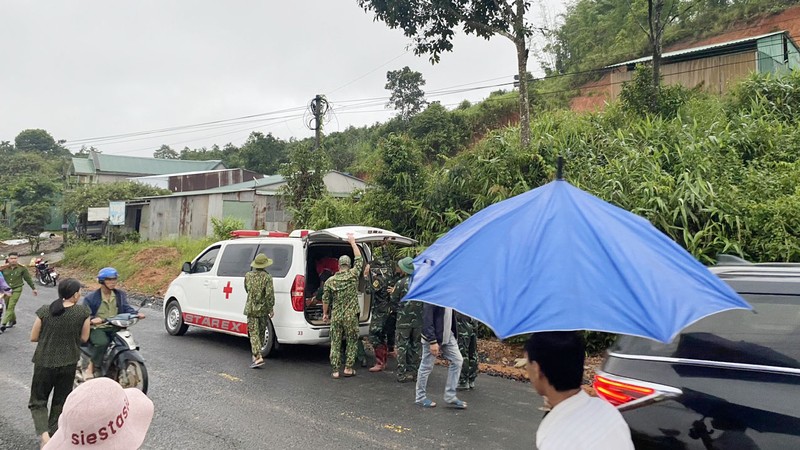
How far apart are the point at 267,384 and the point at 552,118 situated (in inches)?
360

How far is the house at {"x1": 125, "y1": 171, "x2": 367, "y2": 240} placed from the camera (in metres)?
21.4

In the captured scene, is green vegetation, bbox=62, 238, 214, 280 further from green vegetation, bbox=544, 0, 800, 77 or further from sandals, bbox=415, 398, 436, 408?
green vegetation, bbox=544, 0, 800, 77

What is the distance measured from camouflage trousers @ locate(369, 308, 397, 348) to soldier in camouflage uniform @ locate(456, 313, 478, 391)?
1340mm

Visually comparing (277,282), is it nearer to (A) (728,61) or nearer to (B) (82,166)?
(A) (728,61)

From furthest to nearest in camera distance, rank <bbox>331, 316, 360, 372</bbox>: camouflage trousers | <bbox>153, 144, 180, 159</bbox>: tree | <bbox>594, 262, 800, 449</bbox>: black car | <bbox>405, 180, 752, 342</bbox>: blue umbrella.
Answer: <bbox>153, 144, 180, 159</bbox>: tree
<bbox>331, 316, 360, 372</bbox>: camouflage trousers
<bbox>594, 262, 800, 449</bbox>: black car
<bbox>405, 180, 752, 342</bbox>: blue umbrella

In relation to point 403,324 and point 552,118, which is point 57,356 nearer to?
point 403,324

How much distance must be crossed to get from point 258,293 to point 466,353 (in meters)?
2.96

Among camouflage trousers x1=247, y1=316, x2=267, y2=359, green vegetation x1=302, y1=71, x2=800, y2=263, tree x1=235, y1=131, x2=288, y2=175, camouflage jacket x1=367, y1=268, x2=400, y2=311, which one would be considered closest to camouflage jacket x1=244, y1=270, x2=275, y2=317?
camouflage trousers x1=247, y1=316, x2=267, y2=359

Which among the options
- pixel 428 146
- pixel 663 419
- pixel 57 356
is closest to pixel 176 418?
pixel 57 356

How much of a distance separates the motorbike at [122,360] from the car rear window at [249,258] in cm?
228

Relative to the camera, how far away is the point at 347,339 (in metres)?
7.34

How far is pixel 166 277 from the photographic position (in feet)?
63.2

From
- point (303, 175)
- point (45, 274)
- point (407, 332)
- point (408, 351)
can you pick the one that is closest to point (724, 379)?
point (407, 332)

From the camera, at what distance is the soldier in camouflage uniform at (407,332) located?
6.86m
